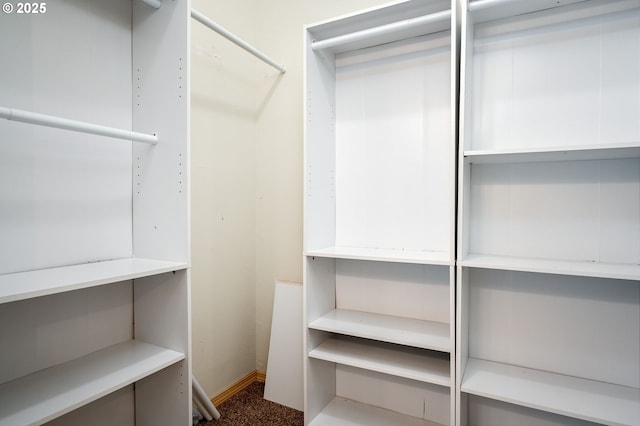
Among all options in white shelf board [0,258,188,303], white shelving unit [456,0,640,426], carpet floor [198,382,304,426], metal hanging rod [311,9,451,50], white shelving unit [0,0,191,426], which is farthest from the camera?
carpet floor [198,382,304,426]

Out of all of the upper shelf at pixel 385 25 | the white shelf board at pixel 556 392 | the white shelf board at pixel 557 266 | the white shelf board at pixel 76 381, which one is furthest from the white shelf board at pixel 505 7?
the white shelf board at pixel 76 381

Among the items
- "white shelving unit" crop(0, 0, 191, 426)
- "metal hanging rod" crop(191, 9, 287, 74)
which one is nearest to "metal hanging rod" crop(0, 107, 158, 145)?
"white shelving unit" crop(0, 0, 191, 426)

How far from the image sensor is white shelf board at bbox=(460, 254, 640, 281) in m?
1.24

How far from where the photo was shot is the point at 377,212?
6.39 feet

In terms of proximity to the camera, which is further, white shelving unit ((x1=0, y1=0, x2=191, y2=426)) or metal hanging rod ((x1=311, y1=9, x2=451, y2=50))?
metal hanging rod ((x1=311, y1=9, x2=451, y2=50))

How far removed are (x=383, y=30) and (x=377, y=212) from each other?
2.96 feet

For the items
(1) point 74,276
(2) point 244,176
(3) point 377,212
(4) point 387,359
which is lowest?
(4) point 387,359

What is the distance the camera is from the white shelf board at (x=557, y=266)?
1244 mm

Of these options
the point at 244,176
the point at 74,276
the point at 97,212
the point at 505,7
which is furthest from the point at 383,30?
the point at 74,276

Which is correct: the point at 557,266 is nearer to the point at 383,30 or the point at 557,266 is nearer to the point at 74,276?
the point at 383,30

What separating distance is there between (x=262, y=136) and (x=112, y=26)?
1031mm

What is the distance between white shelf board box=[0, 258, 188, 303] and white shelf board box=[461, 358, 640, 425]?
1341 millimetres

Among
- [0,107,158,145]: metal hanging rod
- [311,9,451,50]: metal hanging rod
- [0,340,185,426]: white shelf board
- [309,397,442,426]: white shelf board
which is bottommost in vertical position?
[309,397,442,426]: white shelf board

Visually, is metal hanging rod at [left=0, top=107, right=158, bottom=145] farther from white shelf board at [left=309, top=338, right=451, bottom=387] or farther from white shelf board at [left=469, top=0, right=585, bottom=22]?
white shelf board at [left=469, top=0, right=585, bottom=22]
